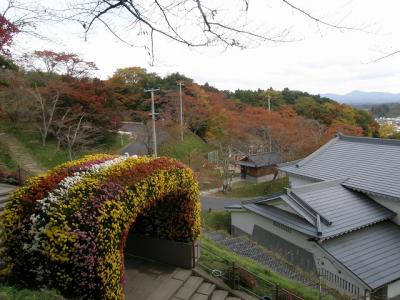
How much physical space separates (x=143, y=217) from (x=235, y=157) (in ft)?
81.2

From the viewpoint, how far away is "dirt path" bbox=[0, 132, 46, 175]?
64.3 ft

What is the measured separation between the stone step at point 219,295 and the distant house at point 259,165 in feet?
75.6

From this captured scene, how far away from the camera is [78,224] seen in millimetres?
5695

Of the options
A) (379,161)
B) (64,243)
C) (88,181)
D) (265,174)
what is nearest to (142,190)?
(88,181)

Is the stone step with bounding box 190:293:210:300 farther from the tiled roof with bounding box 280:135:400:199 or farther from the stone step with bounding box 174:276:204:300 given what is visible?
the tiled roof with bounding box 280:135:400:199

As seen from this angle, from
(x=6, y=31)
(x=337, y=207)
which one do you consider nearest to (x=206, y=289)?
(x=6, y=31)

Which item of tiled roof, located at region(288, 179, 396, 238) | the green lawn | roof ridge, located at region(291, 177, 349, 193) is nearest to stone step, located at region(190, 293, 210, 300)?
tiled roof, located at region(288, 179, 396, 238)

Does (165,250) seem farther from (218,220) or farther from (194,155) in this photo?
(194,155)

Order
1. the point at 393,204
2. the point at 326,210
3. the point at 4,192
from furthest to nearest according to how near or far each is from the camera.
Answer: the point at 393,204, the point at 326,210, the point at 4,192

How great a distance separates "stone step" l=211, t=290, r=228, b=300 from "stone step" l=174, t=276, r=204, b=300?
0.41 m

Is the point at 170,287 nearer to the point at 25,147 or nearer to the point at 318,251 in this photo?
the point at 318,251

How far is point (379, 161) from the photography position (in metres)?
17.4

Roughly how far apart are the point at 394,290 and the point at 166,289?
887cm

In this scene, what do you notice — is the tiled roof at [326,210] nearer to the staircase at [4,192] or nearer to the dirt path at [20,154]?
the staircase at [4,192]
